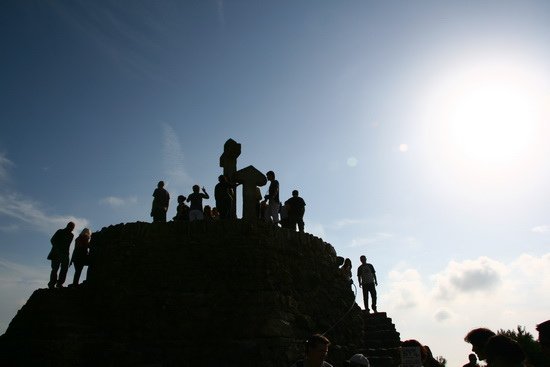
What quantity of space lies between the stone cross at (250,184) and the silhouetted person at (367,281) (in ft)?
12.8

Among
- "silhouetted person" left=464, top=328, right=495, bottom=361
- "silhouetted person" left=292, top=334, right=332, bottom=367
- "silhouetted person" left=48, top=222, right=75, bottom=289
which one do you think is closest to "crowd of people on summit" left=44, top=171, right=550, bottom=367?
"silhouetted person" left=48, top=222, right=75, bottom=289

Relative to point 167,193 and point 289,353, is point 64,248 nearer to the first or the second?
point 167,193

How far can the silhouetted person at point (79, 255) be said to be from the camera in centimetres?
938

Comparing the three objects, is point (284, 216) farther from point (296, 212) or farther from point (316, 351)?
point (316, 351)

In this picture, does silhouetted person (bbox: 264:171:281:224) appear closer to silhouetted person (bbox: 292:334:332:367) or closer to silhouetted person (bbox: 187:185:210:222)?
silhouetted person (bbox: 187:185:210:222)

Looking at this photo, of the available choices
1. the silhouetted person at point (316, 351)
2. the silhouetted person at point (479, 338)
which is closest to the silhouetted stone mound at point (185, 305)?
the silhouetted person at point (316, 351)

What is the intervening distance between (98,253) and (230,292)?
3.54m

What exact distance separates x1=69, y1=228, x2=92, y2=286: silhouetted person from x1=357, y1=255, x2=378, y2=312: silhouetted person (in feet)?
24.6

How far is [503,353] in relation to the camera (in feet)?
10.2

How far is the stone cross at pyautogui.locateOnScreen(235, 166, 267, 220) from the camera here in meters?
10.0

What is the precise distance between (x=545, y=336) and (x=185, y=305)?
616 cm

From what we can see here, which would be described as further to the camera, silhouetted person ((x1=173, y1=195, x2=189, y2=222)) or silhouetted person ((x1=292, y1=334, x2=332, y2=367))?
silhouetted person ((x1=173, y1=195, x2=189, y2=222))

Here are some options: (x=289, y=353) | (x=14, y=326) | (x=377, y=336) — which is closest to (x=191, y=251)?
(x=289, y=353)

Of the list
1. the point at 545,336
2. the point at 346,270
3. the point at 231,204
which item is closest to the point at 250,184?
the point at 231,204
